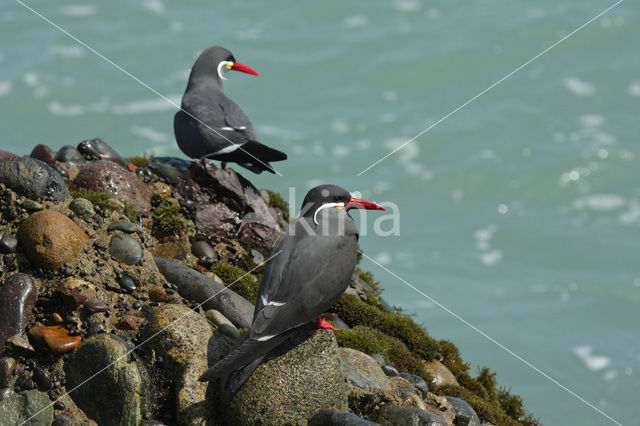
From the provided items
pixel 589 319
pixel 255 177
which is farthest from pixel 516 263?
pixel 255 177

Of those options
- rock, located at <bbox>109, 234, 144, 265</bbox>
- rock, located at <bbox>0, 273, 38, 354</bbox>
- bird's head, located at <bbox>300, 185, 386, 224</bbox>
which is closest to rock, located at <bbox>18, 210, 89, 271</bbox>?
rock, located at <bbox>0, 273, 38, 354</bbox>

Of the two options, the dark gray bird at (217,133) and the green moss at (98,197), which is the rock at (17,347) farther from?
the dark gray bird at (217,133)

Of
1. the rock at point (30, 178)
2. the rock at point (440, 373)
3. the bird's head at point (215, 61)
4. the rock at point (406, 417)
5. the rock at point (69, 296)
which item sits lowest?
the rock at point (440, 373)

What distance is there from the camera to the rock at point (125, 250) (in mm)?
7820

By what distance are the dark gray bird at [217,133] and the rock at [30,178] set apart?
2292 millimetres

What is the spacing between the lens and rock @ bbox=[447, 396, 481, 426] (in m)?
7.83

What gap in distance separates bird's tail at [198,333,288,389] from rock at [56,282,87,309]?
1.82 metres

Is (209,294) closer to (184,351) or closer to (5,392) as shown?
(184,351)

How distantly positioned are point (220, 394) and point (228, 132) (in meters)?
4.41

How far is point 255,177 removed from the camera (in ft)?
98.4

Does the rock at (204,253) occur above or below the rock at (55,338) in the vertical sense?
below

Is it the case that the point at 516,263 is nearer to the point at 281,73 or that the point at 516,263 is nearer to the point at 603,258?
the point at 603,258

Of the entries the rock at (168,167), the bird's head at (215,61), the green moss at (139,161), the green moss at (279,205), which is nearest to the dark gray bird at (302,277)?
the rock at (168,167)

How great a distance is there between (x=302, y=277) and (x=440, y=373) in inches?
175
